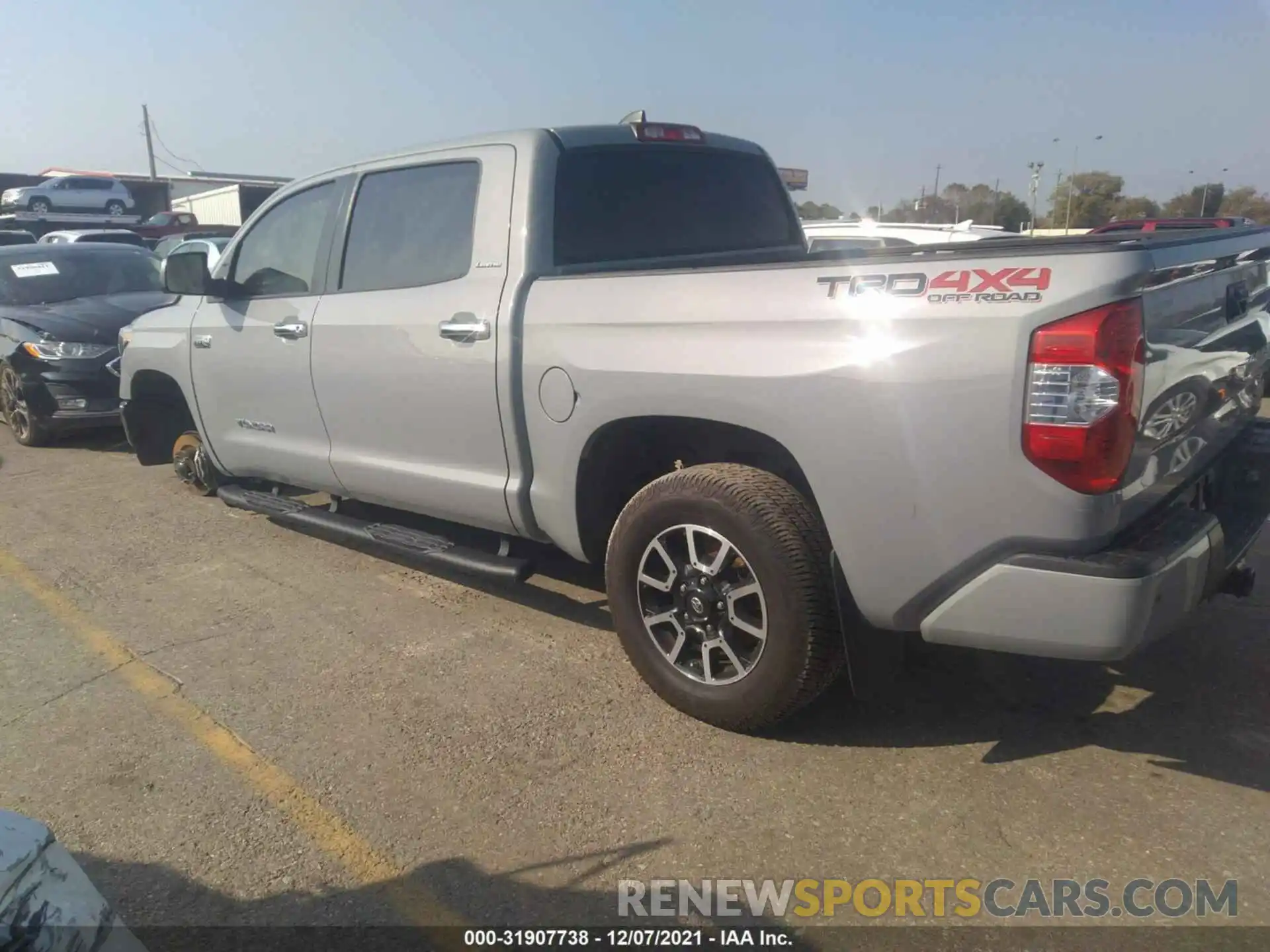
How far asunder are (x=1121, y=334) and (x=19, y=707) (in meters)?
3.90

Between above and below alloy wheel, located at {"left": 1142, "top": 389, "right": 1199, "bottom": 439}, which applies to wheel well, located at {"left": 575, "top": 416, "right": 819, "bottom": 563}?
below

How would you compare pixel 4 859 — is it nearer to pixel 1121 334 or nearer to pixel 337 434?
pixel 1121 334

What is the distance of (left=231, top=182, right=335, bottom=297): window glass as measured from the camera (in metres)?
4.75

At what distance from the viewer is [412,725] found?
345cm

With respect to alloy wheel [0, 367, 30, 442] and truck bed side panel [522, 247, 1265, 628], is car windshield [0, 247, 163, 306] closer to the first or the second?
alloy wheel [0, 367, 30, 442]

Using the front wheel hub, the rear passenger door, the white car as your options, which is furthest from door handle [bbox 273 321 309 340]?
the white car

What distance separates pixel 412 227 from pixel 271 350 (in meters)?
1.15

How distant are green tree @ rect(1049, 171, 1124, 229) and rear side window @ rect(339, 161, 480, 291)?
41881mm

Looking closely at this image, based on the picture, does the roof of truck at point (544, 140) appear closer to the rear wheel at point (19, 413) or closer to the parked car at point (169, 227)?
the rear wheel at point (19, 413)

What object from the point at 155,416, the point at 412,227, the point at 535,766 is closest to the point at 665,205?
the point at 412,227

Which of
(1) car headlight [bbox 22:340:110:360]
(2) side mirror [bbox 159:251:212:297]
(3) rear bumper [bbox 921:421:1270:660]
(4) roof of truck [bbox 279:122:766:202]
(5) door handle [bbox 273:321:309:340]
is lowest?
(1) car headlight [bbox 22:340:110:360]

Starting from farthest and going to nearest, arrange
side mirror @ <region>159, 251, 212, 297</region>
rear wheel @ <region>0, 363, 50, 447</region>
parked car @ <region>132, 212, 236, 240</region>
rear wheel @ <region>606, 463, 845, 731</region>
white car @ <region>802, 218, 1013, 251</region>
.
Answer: parked car @ <region>132, 212, 236, 240</region>
white car @ <region>802, 218, 1013, 251</region>
rear wheel @ <region>0, 363, 50, 447</region>
side mirror @ <region>159, 251, 212, 297</region>
rear wheel @ <region>606, 463, 845, 731</region>

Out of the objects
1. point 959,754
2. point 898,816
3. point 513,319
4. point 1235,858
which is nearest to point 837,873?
point 898,816

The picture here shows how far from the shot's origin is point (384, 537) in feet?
14.5
